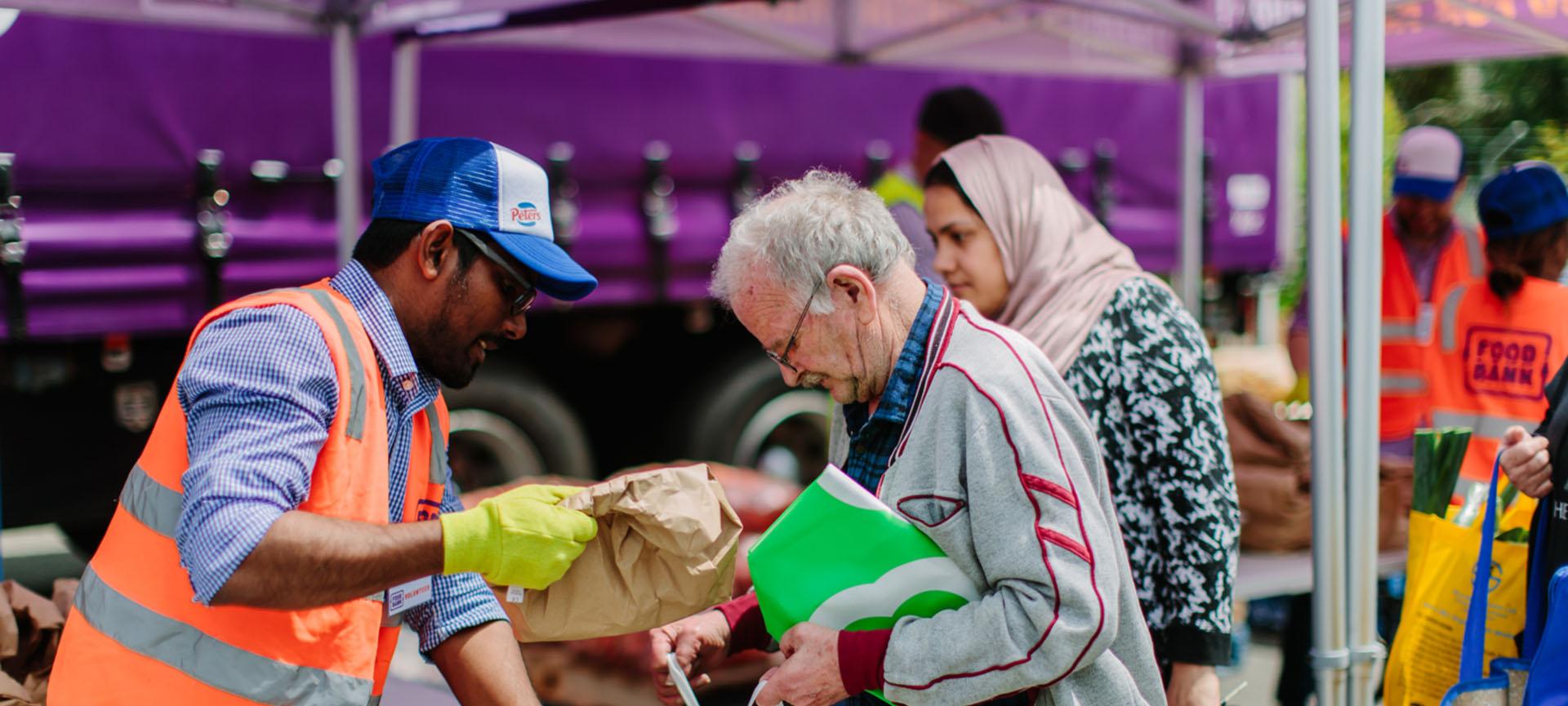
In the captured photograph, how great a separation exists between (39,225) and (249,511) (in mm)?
3253

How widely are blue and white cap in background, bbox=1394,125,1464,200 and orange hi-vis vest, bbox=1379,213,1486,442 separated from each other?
0.12 meters

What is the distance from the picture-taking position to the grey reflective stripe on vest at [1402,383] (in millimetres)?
4012

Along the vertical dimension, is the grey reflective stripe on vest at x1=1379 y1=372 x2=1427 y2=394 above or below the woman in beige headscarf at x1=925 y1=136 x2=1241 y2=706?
below

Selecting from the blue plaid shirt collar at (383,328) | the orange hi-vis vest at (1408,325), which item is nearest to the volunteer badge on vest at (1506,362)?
the orange hi-vis vest at (1408,325)

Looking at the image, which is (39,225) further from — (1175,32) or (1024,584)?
(1175,32)

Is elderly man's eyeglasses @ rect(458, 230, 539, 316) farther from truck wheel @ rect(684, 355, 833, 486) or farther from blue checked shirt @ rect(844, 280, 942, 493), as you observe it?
truck wheel @ rect(684, 355, 833, 486)

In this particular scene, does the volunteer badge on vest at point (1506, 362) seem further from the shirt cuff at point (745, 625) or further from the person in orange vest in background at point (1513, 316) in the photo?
the shirt cuff at point (745, 625)

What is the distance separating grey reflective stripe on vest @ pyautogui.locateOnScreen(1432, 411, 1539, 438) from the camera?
347 cm

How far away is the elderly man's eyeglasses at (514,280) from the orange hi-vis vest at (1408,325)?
287 cm

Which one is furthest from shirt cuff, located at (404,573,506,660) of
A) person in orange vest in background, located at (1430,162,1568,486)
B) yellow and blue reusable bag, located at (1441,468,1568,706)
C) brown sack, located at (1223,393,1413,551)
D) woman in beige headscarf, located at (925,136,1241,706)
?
brown sack, located at (1223,393,1413,551)

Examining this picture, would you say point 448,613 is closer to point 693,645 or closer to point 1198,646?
point 693,645

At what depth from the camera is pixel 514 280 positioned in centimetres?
188

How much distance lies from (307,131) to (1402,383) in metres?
3.59

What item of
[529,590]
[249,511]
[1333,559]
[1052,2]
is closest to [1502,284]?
[1333,559]
